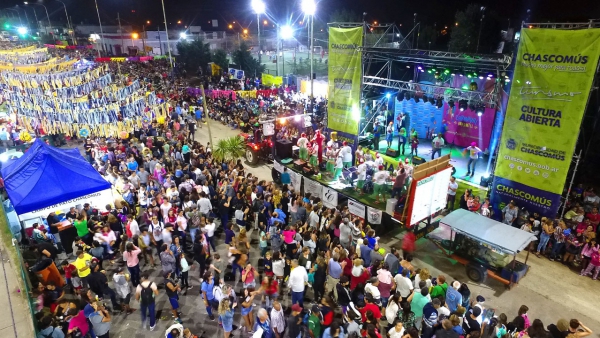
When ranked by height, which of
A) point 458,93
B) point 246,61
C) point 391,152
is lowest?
point 391,152

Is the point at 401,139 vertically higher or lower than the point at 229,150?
higher

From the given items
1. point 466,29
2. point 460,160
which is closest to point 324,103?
point 460,160

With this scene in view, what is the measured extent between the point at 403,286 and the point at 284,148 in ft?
28.9

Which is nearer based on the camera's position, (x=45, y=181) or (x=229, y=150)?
(x=45, y=181)

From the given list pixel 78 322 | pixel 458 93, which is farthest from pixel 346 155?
pixel 78 322

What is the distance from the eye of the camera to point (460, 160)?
17312mm

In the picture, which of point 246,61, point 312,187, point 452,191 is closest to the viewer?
point 452,191

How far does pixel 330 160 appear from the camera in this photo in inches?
541

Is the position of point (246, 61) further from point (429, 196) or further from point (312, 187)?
point (429, 196)

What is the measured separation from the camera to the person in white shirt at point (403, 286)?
24.0 ft

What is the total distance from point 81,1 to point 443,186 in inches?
4272

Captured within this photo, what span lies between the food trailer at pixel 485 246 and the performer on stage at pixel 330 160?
4887mm

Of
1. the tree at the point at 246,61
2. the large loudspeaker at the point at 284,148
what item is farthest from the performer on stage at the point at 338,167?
the tree at the point at 246,61

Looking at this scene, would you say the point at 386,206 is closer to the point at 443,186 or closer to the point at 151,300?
the point at 443,186
